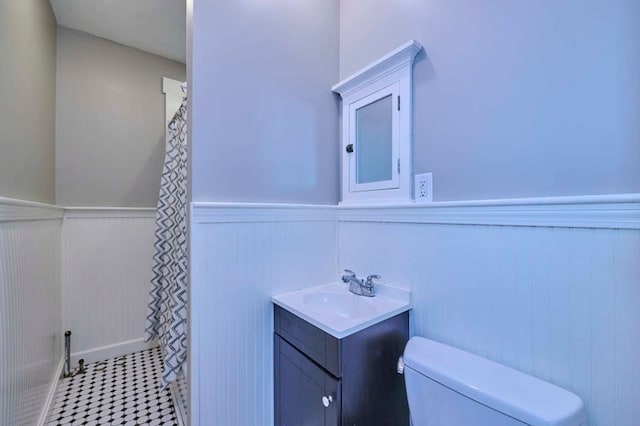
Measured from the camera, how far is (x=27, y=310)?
49.1 inches

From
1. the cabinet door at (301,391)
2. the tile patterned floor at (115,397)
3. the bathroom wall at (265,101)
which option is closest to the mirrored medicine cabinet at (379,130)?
the bathroom wall at (265,101)

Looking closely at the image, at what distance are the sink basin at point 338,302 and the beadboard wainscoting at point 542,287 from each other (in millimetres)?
254

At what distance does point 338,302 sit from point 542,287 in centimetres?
82

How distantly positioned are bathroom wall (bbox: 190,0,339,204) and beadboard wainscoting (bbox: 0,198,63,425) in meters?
0.74

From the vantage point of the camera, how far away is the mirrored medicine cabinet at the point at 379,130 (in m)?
1.21

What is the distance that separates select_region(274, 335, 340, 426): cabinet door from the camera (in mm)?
956

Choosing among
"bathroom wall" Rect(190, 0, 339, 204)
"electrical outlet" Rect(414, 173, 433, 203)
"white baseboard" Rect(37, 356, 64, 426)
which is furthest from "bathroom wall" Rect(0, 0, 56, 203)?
"electrical outlet" Rect(414, 173, 433, 203)

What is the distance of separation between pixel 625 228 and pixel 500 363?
54cm

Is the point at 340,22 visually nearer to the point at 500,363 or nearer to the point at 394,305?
the point at 394,305

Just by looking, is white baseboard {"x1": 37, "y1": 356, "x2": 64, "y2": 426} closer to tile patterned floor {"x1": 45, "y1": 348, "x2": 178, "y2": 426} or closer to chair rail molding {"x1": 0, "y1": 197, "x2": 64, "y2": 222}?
tile patterned floor {"x1": 45, "y1": 348, "x2": 178, "y2": 426}

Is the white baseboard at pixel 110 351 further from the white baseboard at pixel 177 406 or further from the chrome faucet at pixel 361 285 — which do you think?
the chrome faucet at pixel 361 285

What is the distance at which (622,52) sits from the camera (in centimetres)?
71

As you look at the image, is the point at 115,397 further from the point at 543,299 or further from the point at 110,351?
the point at 543,299

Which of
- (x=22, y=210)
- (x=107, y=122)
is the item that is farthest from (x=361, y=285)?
(x=107, y=122)
